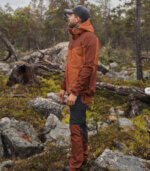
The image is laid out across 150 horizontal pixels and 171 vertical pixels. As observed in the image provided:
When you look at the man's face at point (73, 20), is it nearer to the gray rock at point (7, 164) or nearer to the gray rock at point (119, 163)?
the gray rock at point (119, 163)

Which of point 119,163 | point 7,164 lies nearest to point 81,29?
point 119,163

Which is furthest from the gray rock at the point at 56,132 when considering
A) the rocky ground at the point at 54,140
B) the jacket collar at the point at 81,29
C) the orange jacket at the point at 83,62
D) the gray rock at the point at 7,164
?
the jacket collar at the point at 81,29

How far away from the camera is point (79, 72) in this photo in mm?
2809

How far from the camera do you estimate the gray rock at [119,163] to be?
9.38 ft

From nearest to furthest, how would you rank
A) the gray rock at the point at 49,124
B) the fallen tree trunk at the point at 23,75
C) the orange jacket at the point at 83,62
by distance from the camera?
the orange jacket at the point at 83,62
the gray rock at the point at 49,124
the fallen tree trunk at the point at 23,75

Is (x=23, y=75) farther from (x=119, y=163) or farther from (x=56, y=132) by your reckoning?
(x=119, y=163)

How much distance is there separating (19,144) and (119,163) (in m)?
2.24

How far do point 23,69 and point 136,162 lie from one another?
23.2ft

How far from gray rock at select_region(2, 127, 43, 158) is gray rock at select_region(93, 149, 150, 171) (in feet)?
5.54

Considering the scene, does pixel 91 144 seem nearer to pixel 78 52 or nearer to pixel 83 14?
pixel 78 52

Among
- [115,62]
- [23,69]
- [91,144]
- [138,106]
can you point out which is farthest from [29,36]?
[91,144]

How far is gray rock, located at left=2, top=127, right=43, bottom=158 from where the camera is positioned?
392 centimetres

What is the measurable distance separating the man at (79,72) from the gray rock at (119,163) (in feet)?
1.13

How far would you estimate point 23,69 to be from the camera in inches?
341
